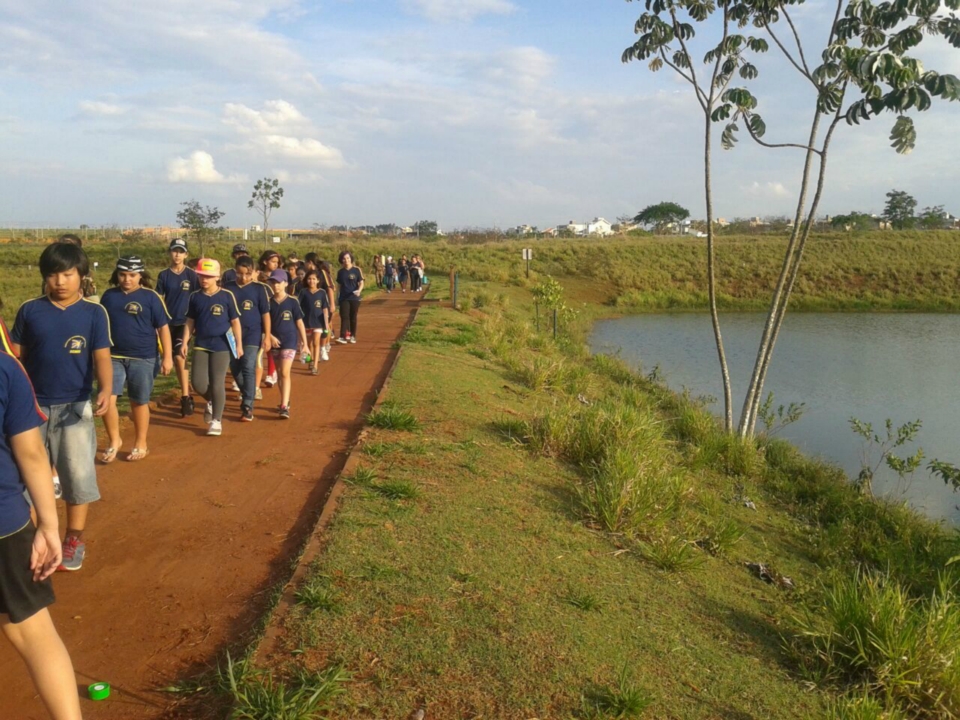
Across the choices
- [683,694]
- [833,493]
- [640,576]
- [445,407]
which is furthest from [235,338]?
[833,493]

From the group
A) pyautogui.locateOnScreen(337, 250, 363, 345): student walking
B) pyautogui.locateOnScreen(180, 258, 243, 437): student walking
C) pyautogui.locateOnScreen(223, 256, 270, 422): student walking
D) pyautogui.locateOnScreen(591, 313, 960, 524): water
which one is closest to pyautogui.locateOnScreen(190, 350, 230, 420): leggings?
pyautogui.locateOnScreen(180, 258, 243, 437): student walking

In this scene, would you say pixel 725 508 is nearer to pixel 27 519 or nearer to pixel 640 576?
pixel 640 576

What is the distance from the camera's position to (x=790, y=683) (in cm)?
444

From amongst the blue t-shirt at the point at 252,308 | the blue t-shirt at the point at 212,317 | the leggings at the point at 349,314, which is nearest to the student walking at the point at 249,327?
the blue t-shirt at the point at 252,308

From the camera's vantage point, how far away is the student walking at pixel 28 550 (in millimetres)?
2855

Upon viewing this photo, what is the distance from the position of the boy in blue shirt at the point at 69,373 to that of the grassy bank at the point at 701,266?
33.1 metres

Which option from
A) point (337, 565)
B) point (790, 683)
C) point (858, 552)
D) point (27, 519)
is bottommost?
point (858, 552)

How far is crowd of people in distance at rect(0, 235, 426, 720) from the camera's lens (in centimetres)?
292

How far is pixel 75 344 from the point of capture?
190 inches

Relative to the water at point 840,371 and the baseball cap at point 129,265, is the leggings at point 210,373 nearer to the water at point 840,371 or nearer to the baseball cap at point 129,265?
the baseball cap at point 129,265

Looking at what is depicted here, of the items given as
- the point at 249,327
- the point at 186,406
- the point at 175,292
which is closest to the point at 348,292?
the point at 175,292

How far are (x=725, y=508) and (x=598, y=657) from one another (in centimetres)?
498

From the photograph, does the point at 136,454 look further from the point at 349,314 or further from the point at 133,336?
the point at 349,314

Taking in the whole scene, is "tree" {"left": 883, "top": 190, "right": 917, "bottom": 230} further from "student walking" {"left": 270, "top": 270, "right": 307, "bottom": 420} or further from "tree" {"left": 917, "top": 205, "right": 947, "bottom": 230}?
"student walking" {"left": 270, "top": 270, "right": 307, "bottom": 420}
